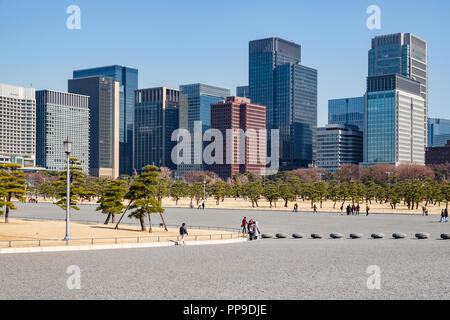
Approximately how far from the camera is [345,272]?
81.9 ft

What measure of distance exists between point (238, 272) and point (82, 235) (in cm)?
1899

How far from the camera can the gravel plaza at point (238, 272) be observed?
65.1 ft

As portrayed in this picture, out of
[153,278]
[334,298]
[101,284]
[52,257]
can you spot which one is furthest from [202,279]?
[52,257]

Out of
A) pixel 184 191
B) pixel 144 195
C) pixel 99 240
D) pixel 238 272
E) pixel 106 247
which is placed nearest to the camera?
pixel 238 272

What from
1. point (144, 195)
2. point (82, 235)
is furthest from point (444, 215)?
point (82, 235)

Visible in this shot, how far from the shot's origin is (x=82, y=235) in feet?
131

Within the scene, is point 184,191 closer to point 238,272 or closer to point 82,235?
point 82,235

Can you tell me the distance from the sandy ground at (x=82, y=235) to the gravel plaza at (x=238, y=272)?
3.83m

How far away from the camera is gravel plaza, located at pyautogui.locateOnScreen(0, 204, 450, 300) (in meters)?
19.8

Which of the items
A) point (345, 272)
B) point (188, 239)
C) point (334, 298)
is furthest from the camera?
point (188, 239)

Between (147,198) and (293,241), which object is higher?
(147,198)
